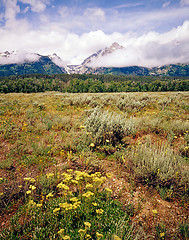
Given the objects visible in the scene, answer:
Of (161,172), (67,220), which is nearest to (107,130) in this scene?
(161,172)

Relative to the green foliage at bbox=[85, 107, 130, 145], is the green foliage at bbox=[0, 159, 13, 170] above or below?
below

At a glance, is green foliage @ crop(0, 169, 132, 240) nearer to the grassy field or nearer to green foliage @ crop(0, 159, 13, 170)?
the grassy field

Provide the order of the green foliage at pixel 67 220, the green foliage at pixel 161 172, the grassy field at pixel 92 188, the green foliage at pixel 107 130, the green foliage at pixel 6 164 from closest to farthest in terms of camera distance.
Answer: the green foliage at pixel 67 220, the grassy field at pixel 92 188, the green foliage at pixel 161 172, the green foliage at pixel 6 164, the green foliage at pixel 107 130

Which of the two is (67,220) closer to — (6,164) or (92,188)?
(92,188)

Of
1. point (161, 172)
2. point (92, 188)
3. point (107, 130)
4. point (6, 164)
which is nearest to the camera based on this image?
point (92, 188)

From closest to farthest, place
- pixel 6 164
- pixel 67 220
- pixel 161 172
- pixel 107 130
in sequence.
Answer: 1. pixel 67 220
2. pixel 161 172
3. pixel 6 164
4. pixel 107 130

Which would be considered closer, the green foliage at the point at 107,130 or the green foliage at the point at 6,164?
the green foliage at the point at 6,164

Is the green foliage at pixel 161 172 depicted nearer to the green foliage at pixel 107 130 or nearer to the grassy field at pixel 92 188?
the grassy field at pixel 92 188

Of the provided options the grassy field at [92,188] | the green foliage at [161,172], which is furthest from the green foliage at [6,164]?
the green foliage at [161,172]

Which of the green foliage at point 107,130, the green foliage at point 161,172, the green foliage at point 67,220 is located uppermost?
the green foliage at point 107,130

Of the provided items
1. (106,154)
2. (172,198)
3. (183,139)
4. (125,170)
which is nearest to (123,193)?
(125,170)

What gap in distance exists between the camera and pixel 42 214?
7.70 ft

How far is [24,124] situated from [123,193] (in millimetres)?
5541

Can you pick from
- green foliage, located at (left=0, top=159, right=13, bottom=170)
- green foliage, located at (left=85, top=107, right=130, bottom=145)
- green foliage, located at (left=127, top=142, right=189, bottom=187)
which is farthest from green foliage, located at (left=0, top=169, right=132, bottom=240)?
green foliage, located at (left=85, top=107, right=130, bottom=145)
